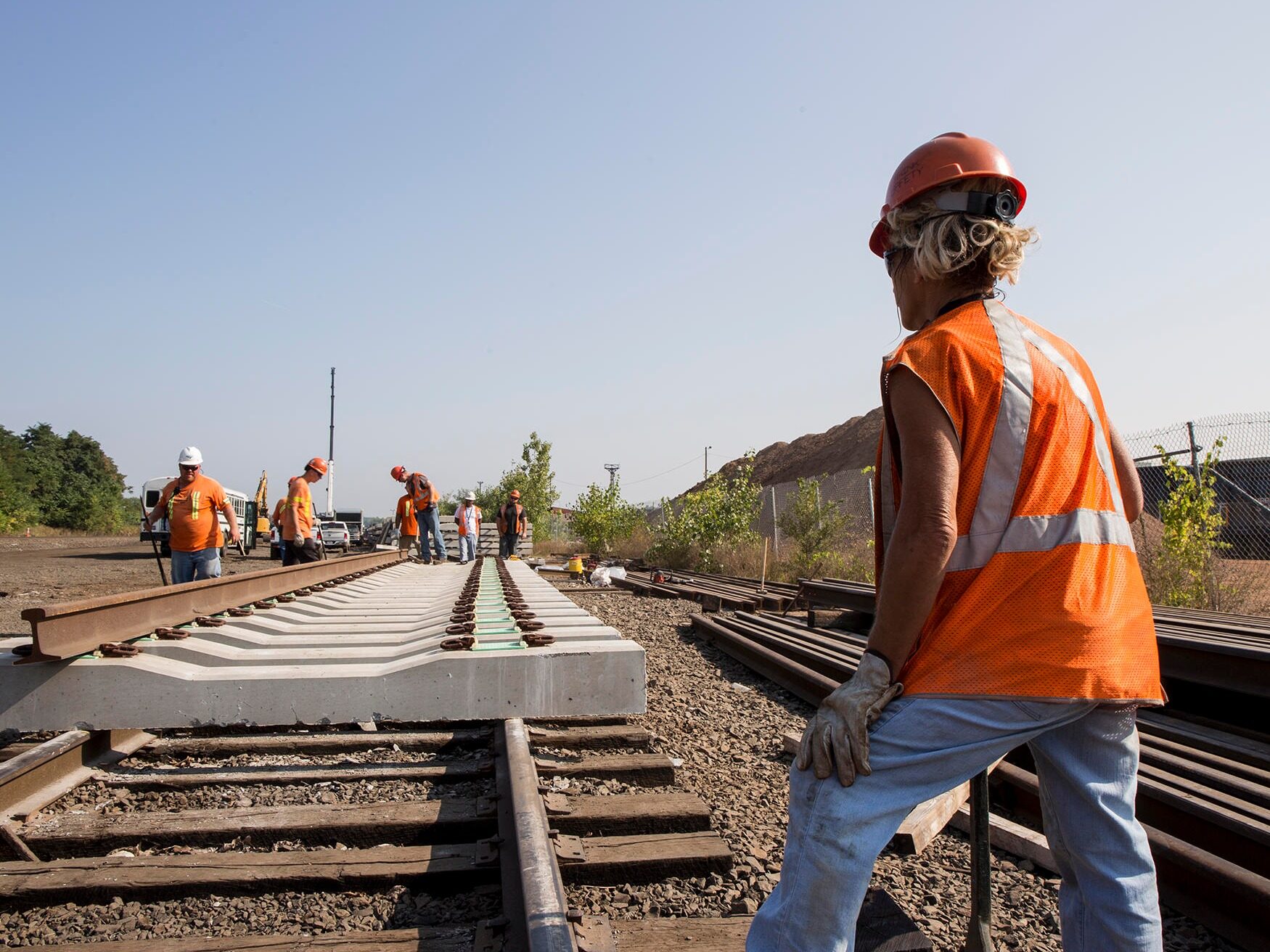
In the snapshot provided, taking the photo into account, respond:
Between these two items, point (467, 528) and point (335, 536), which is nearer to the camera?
point (467, 528)

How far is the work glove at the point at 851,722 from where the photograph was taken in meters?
1.43

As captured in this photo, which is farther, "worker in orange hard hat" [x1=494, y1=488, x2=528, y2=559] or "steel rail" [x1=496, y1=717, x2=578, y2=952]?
"worker in orange hard hat" [x1=494, y1=488, x2=528, y2=559]

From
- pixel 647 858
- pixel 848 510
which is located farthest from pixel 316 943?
pixel 848 510

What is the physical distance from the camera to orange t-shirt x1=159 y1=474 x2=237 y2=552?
7992 mm

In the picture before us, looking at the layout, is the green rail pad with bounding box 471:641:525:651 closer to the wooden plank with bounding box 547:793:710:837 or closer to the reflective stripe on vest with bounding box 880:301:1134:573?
the wooden plank with bounding box 547:793:710:837

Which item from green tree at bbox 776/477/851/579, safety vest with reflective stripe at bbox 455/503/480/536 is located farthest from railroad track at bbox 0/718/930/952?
safety vest with reflective stripe at bbox 455/503/480/536

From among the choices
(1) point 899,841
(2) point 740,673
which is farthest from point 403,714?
(2) point 740,673

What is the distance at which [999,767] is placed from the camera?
356 centimetres

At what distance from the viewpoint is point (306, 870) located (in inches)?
103

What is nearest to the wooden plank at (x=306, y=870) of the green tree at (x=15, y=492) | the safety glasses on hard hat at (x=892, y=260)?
the safety glasses on hard hat at (x=892, y=260)

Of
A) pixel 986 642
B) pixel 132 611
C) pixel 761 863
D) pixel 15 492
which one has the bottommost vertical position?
pixel 761 863

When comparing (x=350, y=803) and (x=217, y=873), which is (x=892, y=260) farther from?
(x=350, y=803)

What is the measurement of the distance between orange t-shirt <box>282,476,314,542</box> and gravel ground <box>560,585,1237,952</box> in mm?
6246

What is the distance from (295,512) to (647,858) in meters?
8.81
